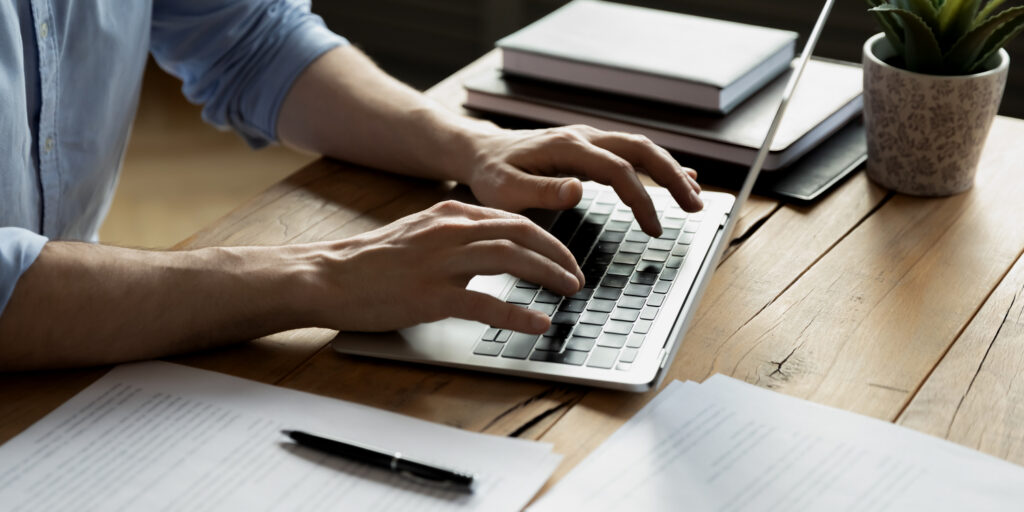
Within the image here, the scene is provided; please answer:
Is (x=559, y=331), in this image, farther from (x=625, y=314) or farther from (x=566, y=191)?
(x=566, y=191)

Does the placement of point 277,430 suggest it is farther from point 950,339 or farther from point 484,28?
point 484,28

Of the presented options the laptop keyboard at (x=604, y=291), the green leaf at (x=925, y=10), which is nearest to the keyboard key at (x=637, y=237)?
the laptop keyboard at (x=604, y=291)

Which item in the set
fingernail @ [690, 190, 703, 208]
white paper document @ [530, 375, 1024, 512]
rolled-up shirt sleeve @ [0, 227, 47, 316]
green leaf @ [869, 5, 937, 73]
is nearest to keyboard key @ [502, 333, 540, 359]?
white paper document @ [530, 375, 1024, 512]

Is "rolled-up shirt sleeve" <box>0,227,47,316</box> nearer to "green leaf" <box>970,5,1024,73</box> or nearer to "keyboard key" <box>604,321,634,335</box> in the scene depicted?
"keyboard key" <box>604,321,634,335</box>

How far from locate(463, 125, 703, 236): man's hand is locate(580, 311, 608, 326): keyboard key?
0.48ft

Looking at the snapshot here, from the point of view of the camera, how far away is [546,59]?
1249mm

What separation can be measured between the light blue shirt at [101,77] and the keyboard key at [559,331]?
1.81 feet

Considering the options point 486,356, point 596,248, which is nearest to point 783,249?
point 596,248

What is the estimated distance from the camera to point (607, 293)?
0.87 m

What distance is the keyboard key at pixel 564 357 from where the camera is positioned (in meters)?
0.79

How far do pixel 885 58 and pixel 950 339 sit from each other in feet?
1.23

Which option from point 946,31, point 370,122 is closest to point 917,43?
point 946,31

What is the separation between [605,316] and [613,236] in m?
0.15

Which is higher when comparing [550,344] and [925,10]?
[925,10]
